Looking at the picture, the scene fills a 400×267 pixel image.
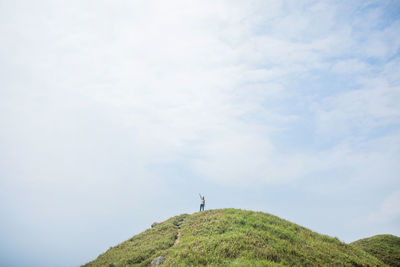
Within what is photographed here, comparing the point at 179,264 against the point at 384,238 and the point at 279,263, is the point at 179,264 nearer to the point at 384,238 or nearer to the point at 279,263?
the point at 279,263

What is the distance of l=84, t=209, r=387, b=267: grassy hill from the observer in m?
16.6

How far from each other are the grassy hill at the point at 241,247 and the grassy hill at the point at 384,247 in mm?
13147

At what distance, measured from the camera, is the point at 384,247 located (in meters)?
34.1

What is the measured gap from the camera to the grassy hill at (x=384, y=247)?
99.3ft

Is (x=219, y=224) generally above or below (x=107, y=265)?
above

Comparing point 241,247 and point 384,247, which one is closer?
point 241,247

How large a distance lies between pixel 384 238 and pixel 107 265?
4604 cm

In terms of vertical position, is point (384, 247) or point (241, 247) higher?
point (241, 247)

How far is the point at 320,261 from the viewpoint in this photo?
677 inches

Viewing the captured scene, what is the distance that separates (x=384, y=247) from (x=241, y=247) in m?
Result: 32.4

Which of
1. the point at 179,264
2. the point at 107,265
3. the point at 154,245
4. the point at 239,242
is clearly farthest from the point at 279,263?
the point at 107,265

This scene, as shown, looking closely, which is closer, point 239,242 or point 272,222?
point 239,242

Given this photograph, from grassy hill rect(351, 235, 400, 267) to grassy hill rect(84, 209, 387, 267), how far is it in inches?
518

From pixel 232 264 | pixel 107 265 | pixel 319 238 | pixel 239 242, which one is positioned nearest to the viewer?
pixel 232 264
